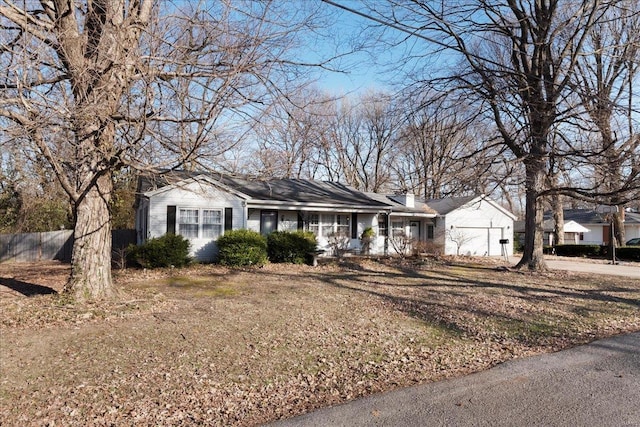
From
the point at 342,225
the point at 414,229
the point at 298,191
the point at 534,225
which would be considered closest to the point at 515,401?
the point at 534,225

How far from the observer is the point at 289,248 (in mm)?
17391

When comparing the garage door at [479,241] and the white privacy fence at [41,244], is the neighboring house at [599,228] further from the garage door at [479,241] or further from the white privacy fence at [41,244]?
the white privacy fence at [41,244]

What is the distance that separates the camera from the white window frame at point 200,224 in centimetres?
1709

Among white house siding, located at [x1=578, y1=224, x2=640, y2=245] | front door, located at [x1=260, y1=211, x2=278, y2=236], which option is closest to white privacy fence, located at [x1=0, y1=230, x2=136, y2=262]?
front door, located at [x1=260, y1=211, x2=278, y2=236]

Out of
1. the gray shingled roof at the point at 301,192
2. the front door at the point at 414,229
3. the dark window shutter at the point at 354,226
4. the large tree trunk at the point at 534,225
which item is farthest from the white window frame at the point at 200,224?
the front door at the point at 414,229

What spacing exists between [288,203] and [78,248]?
11129 millimetres

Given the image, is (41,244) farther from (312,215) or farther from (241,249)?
(312,215)

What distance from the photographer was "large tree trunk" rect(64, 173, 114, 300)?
27.6 ft

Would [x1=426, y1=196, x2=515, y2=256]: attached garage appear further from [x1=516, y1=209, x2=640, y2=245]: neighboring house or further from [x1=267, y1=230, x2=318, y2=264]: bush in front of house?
[x1=516, y1=209, x2=640, y2=245]: neighboring house

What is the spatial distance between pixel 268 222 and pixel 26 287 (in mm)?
10100

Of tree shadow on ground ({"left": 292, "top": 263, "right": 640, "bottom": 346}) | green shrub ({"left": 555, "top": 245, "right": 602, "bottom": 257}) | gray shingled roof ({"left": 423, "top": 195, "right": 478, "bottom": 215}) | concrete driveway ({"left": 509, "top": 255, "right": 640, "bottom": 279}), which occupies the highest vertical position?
gray shingled roof ({"left": 423, "top": 195, "right": 478, "bottom": 215})

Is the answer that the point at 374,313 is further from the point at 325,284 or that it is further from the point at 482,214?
the point at 482,214

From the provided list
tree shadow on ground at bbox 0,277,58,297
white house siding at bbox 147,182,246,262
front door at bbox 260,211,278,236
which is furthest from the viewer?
front door at bbox 260,211,278,236

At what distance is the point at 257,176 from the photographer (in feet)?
28.0
